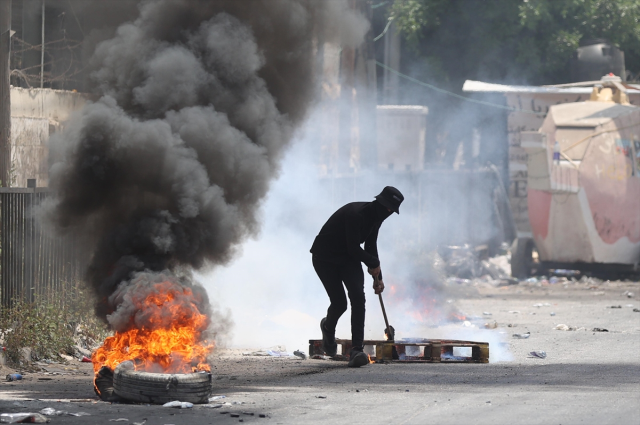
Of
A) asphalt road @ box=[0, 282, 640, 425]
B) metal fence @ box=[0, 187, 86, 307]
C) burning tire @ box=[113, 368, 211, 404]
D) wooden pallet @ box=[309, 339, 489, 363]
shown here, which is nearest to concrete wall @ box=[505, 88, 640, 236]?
asphalt road @ box=[0, 282, 640, 425]

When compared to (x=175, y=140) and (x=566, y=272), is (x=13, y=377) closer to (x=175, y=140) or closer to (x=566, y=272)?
(x=175, y=140)

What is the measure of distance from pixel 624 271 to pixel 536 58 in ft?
32.1

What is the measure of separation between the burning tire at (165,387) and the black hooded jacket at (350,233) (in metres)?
2.40

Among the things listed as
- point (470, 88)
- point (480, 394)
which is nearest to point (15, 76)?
point (480, 394)

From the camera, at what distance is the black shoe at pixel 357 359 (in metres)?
7.88

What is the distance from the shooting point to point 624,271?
1802 cm

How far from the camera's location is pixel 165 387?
592cm

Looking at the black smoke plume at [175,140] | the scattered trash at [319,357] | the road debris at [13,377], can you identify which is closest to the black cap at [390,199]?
the black smoke plume at [175,140]

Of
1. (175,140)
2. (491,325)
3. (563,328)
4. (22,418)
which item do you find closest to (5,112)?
(175,140)

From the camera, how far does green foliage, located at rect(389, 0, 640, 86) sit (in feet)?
85.5

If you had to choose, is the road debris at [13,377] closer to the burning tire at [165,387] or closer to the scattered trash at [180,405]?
the burning tire at [165,387]

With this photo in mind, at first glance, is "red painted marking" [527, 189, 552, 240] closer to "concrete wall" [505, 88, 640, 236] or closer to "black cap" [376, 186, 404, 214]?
"concrete wall" [505, 88, 640, 236]

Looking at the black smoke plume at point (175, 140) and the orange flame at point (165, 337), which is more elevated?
the black smoke plume at point (175, 140)

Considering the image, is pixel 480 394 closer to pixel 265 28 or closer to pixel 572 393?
pixel 572 393
